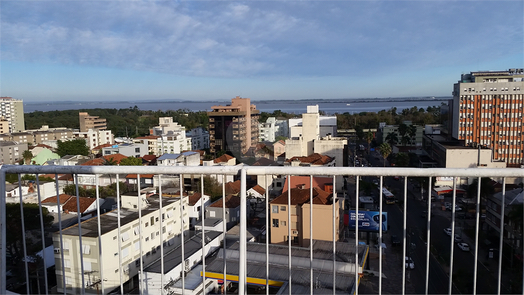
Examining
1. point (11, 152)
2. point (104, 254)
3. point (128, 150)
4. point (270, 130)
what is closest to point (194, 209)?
point (104, 254)

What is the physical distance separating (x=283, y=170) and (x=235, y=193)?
15.6 feet

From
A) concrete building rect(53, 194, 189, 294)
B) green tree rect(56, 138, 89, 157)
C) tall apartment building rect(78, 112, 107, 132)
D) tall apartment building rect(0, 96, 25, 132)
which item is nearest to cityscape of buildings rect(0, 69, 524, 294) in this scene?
concrete building rect(53, 194, 189, 294)

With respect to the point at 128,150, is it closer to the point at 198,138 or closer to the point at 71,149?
the point at 71,149

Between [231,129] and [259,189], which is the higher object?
[231,129]

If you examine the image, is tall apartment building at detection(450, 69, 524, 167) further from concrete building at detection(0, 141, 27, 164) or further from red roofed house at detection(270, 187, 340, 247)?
concrete building at detection(0, 141, 27, 164)

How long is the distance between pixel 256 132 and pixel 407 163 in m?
9.93

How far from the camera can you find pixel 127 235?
180cm

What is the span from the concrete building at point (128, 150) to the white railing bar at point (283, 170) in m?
19.5

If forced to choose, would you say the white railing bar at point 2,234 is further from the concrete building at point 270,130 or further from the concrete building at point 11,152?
the concrete building at point 270,130

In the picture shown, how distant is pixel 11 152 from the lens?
21203 millimetres

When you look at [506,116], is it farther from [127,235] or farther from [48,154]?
[48,154]

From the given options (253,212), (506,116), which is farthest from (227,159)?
(506,116)

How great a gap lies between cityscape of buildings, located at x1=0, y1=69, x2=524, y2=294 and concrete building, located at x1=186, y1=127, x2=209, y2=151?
6.5 inches

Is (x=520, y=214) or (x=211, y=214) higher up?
(x=520, y=214)
